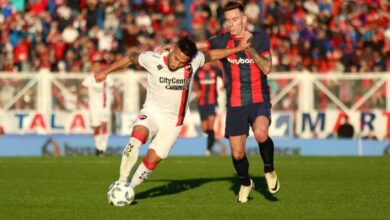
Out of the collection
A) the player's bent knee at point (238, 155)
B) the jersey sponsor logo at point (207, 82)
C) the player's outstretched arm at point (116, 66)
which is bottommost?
the player's bent knee at point (238, 155)

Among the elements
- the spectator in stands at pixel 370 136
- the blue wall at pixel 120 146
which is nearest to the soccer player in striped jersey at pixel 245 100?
the blue wall at pixel 120 146

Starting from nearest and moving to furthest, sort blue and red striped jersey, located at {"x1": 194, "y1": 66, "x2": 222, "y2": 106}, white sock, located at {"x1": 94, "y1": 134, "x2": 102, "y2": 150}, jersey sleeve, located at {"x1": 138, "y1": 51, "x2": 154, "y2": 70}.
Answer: jersey sleeve, located at {"x1": 138, "y1": 51, "x2": 154, "y2": 70} < white sock, located at {"x1": 94, "y1": 134, "x2": 102, "y2": 150} < blue and red striped jersey, located at {"x1": 194, "y1": 66, "x2": 222, "y2": 106}

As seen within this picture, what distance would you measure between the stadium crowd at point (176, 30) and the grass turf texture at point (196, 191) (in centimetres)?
834

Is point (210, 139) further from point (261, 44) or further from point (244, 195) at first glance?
point (261, 44)

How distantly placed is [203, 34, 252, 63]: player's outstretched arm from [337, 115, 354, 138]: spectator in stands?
14315mm

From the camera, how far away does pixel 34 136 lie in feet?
85.3

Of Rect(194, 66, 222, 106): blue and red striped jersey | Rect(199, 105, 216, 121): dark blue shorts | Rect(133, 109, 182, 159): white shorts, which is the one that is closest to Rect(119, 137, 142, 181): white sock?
Rect(133, 109, 182, 159): white shorts

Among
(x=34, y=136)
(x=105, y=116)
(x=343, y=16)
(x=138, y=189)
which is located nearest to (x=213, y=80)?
(x=105, y=116)

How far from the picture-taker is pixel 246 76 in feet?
41.3

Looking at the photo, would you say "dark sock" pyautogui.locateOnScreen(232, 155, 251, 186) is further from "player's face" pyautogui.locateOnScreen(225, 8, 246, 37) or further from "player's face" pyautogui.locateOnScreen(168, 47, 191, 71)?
"player's face" pyautogui.locateOnScreen(225, 8, 246, 37)

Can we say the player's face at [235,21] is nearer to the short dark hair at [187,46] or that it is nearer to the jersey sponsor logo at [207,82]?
the short dark hair at [187,46]

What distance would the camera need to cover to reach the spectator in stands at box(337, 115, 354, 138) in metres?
26.3

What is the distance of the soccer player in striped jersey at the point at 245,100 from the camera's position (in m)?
12.5

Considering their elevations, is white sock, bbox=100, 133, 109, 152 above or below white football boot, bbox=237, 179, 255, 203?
below
